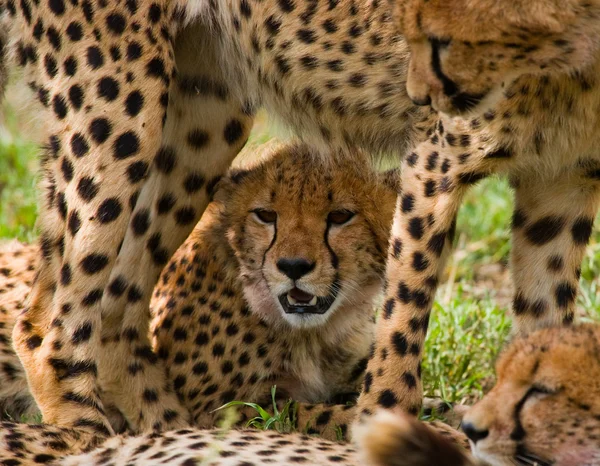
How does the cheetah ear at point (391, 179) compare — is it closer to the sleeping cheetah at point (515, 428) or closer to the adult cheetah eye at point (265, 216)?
the adult cheetah eye at point (265, 216)

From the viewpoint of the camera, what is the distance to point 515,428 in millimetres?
2908

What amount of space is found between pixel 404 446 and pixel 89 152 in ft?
5.28

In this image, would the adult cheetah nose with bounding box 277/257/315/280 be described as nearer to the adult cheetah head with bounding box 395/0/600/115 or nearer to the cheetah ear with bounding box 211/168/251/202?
the cheetah ear with bounding box 211/168/251/202

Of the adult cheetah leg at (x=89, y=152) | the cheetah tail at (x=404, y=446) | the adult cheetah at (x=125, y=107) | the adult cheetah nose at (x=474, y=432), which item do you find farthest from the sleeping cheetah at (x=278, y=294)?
the cheetah tail at (x=404, y=446)

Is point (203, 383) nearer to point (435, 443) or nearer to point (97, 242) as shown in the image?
point (97, 242)

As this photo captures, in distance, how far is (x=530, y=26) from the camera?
326cm

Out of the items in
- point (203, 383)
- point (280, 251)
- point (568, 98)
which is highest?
point (568, 98)

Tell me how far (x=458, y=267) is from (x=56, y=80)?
83.8 inches

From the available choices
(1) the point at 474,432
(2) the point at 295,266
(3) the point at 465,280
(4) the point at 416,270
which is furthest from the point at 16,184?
(1) the point at 474,432

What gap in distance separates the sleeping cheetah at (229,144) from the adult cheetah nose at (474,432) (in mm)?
796

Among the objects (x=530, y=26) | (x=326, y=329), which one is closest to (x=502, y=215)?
(x=326, y=329)

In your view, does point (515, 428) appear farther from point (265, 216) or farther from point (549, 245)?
point (265, 216)

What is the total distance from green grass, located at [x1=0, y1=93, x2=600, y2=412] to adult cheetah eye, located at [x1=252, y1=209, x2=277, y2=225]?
46 cm

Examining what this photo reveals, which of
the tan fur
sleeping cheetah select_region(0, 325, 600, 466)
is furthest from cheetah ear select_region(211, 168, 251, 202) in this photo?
sleeping cheetah select_region(0, 325, 600, 466)
